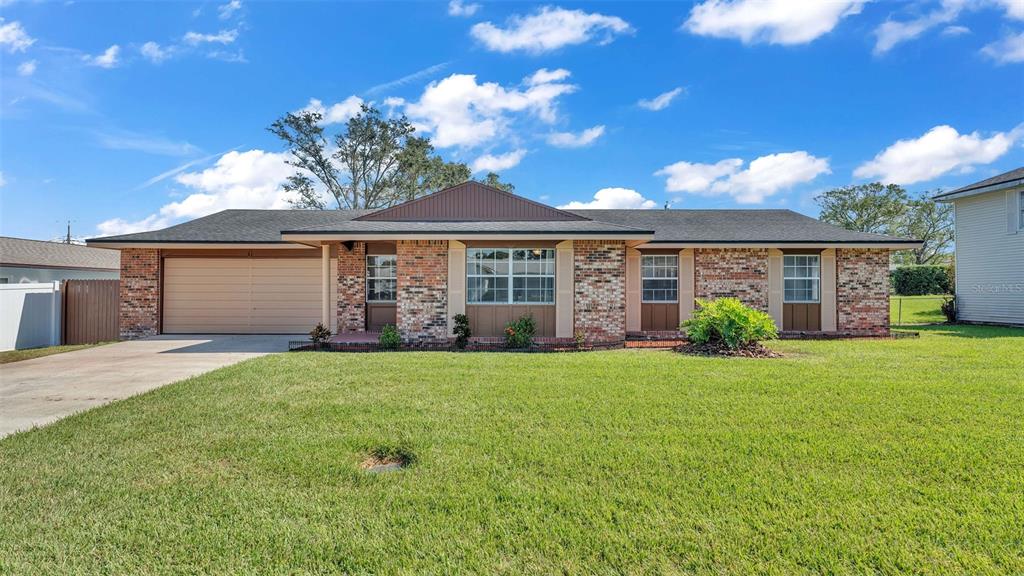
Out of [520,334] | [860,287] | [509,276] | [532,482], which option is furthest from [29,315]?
[860,287]

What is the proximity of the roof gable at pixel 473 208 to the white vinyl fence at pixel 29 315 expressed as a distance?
8777 millimetres

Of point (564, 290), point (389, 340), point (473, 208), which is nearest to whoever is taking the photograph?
point (389, 340)

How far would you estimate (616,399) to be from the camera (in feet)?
18.5

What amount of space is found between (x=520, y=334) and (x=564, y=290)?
1654 millimetres

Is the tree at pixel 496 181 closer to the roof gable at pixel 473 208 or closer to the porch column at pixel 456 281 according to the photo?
the roof gable at pixel 473 208

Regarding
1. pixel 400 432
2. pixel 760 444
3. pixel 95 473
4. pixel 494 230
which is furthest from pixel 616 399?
pixel 494 230

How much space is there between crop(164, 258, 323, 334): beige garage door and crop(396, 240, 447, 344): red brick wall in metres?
3.48

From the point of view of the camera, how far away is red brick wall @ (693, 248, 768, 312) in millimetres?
12539

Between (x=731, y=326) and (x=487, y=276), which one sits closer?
(x=731, y=326)

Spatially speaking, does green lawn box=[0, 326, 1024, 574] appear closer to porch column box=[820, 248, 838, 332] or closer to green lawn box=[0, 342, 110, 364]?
green lawn box=[0, 342, 110, 364]

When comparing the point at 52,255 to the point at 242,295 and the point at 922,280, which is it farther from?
the point at 922,280

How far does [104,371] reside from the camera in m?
7.91

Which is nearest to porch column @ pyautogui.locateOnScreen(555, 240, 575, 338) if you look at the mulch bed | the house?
the house

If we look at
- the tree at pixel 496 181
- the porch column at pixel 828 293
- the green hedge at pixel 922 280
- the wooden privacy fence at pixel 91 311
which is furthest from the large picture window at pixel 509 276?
the tree at pixel 496 181
